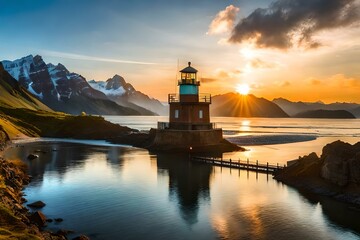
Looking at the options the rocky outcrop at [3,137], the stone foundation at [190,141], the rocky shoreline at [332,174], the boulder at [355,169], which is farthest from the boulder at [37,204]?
the rocky outcrop at [3,137]

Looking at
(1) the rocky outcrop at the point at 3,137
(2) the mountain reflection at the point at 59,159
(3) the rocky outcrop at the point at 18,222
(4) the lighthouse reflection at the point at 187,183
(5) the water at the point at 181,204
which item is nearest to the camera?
(3) the rocky outcrop at the point at 18,222

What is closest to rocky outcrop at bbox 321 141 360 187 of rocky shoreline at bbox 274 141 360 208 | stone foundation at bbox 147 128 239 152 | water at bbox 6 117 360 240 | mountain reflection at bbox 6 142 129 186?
rocky shoreline at bbox 274 141 360 208

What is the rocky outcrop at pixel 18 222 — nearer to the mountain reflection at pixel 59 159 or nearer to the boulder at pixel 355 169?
the mountain reflection at pixel 59 159

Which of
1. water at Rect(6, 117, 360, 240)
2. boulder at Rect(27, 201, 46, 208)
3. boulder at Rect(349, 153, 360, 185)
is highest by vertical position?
boulder at Rect(349, 153, 360, 185)

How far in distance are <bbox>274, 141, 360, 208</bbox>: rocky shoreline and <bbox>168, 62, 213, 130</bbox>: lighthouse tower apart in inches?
1364

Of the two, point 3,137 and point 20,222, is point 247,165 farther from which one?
point 3,137

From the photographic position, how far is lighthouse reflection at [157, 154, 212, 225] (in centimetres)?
3941

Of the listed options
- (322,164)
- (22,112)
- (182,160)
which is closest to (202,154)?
(182,160)

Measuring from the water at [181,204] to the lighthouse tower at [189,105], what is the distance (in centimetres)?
2024

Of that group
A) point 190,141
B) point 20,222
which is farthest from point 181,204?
point 190,141

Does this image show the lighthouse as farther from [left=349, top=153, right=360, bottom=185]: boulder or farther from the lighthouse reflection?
[left=349, top=153, right=360, bottom=185]: boulder

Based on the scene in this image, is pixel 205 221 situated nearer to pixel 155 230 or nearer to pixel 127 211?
pixel 155 230

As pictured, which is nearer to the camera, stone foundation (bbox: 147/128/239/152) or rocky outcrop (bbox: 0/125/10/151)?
stone foundation (bbox: 147/128/239/152)

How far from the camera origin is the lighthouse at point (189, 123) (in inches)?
3295
